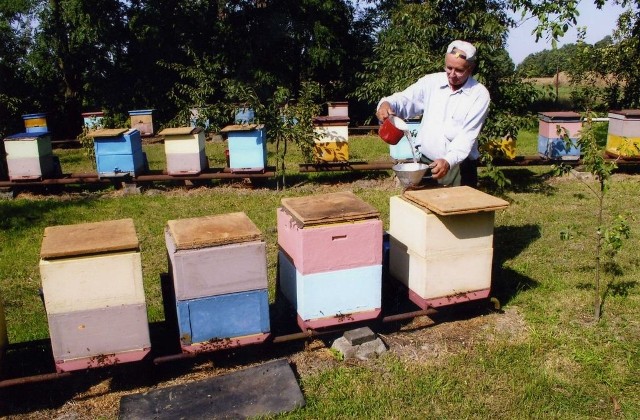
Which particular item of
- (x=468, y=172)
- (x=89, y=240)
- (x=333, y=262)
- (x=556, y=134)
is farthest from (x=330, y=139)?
(x=89, y=240)

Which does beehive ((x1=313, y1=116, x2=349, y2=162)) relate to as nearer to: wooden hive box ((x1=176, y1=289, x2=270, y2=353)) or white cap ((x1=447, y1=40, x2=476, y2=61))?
white cap ((x1=447, y1=40, x2=476, y2=61))

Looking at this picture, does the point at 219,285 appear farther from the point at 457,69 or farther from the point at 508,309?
the point at 508,309

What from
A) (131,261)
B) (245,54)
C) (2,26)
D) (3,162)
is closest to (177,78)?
(245,54)

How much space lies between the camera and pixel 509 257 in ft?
17.3

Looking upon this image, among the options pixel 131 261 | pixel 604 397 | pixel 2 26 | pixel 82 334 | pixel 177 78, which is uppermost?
pixel 2 26

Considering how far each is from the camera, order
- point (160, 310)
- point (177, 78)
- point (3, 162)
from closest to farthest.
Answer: point (160, 310) → point (3, 162) → point (177, 78)

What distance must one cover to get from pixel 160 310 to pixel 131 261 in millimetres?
1519

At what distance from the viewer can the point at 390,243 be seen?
3924mm

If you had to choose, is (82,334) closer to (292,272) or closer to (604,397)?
(292,272)

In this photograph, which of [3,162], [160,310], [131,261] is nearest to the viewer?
[131,261]

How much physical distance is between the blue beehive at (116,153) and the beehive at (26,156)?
83cm

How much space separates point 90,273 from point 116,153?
5.66 m

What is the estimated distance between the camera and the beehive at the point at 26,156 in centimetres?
812

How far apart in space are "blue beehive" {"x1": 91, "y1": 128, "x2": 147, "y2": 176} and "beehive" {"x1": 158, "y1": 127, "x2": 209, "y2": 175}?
469mm
